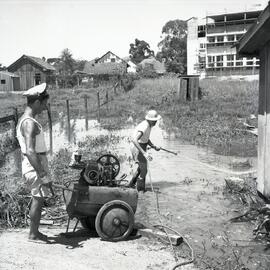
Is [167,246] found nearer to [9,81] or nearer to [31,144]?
[31,144]

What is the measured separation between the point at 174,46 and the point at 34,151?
77085 millimetres

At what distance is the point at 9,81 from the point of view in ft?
207

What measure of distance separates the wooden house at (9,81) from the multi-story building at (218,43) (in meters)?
26.5

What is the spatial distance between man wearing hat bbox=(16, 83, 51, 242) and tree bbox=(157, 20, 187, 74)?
68421mm

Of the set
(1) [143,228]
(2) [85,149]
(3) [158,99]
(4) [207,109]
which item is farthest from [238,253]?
(3) [158,99]

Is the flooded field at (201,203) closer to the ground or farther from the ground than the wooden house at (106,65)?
closer to the ground

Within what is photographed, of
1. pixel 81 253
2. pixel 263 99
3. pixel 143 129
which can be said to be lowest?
pixel 81 253

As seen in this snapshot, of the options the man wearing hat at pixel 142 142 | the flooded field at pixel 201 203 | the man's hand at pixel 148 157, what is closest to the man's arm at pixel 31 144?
the flooded field at pixel 201 203

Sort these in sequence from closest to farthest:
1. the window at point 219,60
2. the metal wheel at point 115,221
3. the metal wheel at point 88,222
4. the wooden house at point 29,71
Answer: the metal wheel at point 115,221, the metal wheel at point 88,222, the window at point 219,60, the wooden house at point 29,71

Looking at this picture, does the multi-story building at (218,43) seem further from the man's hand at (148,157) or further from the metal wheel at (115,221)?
the metal wheel at (115,221)

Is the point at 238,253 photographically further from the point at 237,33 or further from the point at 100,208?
the point at 237,33

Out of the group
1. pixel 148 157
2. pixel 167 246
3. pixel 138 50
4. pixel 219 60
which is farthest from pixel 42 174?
pixel 138 50

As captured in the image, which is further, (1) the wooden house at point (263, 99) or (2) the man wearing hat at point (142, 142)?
(2) the man wearing hat at point (142, 142)

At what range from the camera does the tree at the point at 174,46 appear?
7400 centimetres
